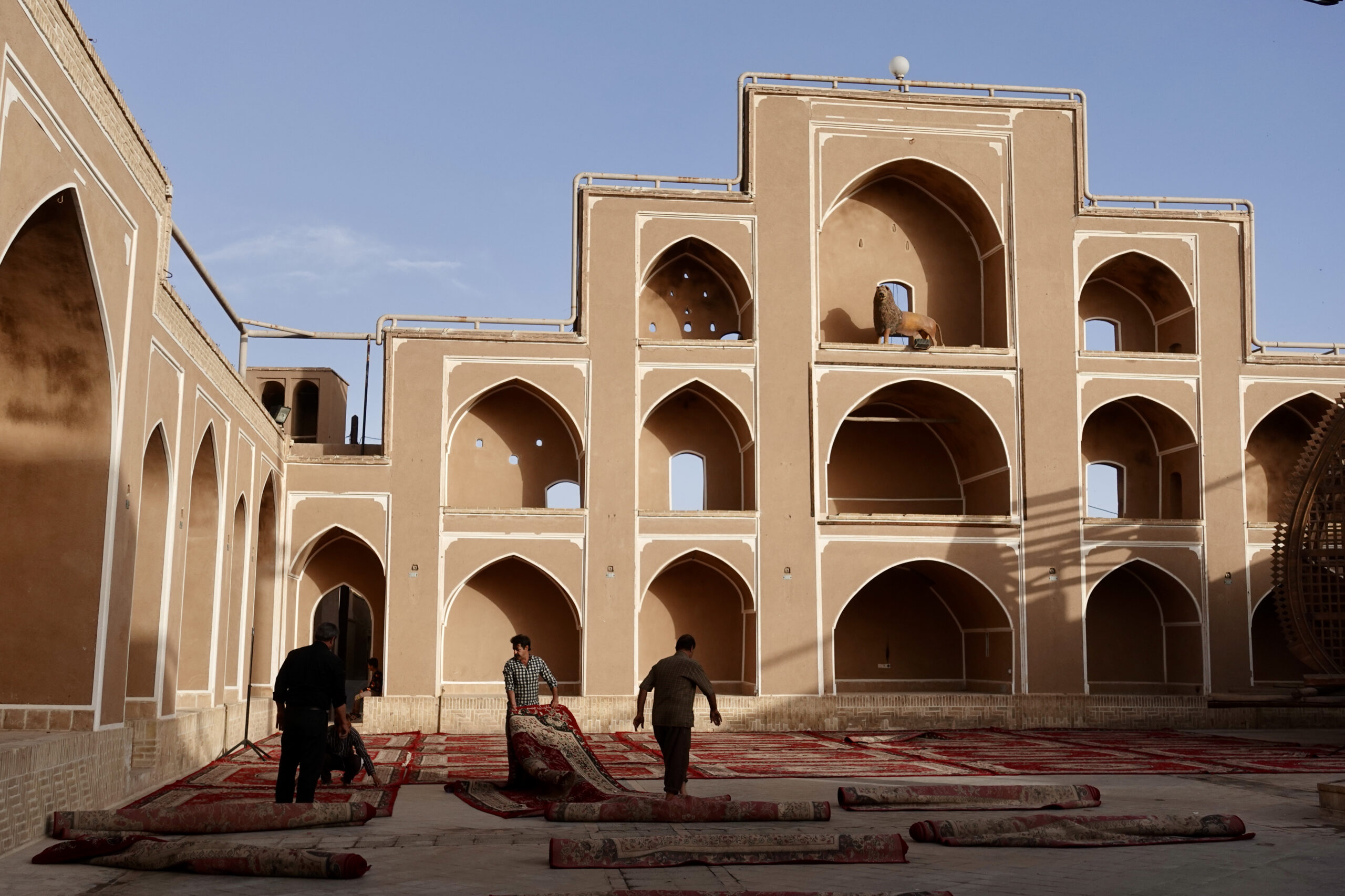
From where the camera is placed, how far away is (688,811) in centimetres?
913

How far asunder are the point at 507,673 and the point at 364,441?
12.6 meters

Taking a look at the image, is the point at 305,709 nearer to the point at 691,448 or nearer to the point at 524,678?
the point at 524,678

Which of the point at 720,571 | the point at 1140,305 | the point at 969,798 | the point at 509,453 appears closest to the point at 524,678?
the point at 969,798

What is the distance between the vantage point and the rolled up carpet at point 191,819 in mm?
8344

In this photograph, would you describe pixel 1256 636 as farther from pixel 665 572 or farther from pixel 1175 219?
pixel 665 572

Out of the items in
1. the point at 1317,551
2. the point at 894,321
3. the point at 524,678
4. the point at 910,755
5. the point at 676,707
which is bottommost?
the point at 910,755

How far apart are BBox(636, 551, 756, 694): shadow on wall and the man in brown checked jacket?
13.0 m

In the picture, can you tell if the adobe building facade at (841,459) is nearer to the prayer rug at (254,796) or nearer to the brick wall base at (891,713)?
the brick wall base at (891,713)

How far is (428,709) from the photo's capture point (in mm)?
20703

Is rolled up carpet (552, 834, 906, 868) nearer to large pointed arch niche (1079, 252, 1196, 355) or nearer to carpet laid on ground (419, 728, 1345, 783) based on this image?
carpet laid on ground (419, 728, 1345, 783)

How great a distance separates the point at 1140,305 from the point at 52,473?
20.4 metres

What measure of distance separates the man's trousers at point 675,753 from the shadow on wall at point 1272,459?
17.7 m

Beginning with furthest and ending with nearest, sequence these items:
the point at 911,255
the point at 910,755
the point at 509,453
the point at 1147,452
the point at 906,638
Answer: the point at 911,255 → the point at 906,638 → the point at 1147,452 → the point at 509,453 → the point at 910,755

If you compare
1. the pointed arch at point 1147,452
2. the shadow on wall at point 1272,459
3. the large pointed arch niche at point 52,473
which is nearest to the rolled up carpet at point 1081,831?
the large pointed arch niche at point 52,473
